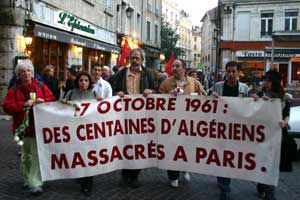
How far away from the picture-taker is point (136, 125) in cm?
598

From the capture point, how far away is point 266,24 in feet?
129

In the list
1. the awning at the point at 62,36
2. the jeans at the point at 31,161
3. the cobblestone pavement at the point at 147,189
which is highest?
the awning at the point at 62,36

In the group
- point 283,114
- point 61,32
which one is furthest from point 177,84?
point 61,32

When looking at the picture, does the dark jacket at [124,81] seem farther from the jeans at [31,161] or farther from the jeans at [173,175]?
the jeans at [31,161]

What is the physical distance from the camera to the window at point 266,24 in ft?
128

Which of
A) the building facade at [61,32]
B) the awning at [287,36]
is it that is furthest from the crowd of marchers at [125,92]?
the awning at [287,36]

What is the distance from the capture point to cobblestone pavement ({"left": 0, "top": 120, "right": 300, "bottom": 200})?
235 inches

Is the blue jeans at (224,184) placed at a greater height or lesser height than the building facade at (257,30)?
lesser

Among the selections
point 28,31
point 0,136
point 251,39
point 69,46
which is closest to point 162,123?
point 0,136

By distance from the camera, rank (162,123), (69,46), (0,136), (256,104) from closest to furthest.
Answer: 1. (256,104)
2. (162,123)
3. (0,136)
4. (69,46)

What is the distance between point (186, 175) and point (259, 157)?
5.31 feet

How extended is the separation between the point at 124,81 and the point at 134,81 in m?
0.15

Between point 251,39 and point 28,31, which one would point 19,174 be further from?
point 251,39

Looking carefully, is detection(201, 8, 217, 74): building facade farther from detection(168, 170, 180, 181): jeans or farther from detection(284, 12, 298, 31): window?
detection(168, 170, 180, 181): jeans
